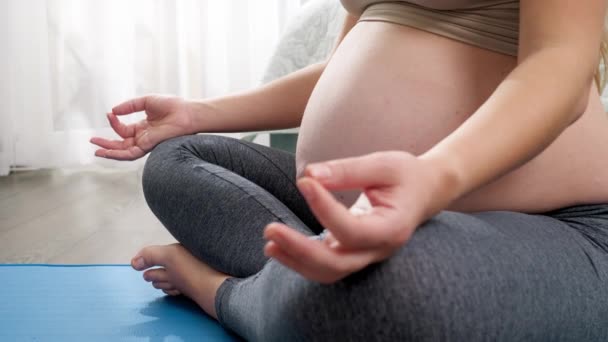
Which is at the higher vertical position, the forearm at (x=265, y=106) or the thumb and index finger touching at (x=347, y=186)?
the thumb and index finger touching at (x=347, y=186)

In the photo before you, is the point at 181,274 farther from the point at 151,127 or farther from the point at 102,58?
the point at 102,58

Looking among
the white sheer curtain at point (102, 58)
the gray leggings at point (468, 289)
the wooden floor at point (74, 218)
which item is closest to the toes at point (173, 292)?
the gray leggings at point (468, 289)

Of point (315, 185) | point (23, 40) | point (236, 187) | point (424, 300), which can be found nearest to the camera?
point (315, 185)

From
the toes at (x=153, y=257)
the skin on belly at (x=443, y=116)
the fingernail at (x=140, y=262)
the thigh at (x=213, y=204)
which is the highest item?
the skin on belly at (x=443, y=116)

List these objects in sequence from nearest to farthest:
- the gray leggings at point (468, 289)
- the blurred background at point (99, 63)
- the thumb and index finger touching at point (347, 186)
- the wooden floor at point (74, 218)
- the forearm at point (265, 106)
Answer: the thumb and index finger touching at point (347, 186) < the gray leggings at point (468, 289) < the forearm at point (265, 106) < the wooden floor at point (74, 218) < the blurred background at point (99, 63)

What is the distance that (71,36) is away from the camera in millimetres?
2840

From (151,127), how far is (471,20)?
0.57 meters

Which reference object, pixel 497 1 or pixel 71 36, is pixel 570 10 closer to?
pixel 497 1

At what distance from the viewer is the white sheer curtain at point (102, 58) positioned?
2.78 meters

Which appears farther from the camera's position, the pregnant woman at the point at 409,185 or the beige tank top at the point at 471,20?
the beige tank top at the point at 471,20

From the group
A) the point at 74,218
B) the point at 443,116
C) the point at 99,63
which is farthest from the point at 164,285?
the point at 99,63

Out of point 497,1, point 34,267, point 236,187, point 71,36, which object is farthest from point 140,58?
point 497,1

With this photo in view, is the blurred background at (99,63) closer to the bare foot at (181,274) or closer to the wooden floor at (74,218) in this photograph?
the wooden floor at (74,218)

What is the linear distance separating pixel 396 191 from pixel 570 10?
26 cm
